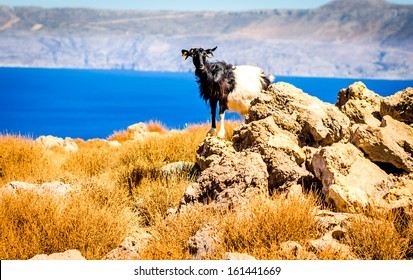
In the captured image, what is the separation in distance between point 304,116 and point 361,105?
1.18 m

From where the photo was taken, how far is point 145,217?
8.02 m

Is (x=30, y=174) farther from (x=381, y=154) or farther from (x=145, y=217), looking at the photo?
(x=381, y=154)

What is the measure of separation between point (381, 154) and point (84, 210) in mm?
3474

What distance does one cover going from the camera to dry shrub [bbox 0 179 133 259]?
6.28 m

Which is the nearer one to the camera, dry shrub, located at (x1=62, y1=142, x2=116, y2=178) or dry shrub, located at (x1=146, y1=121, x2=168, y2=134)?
dry shrub, located at (x1=62, y1=142, x2=116, y2=178)

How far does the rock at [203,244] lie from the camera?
5.68m

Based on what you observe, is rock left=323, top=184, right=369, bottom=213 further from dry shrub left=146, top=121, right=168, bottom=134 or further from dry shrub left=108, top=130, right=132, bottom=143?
dry shrub left=146, top=121, right=168, bottom=134

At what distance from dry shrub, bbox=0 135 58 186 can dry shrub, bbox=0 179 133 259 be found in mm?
2776

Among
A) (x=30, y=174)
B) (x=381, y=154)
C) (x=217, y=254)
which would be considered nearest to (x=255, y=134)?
(x=381, y=154)

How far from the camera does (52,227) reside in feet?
21.2

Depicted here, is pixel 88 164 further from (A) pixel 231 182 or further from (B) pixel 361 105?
(B) pixel 361 105

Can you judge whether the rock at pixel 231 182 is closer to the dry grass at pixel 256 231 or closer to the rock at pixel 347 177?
the dry grass at pixel 256 231

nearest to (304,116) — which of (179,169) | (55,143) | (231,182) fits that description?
(231,182)

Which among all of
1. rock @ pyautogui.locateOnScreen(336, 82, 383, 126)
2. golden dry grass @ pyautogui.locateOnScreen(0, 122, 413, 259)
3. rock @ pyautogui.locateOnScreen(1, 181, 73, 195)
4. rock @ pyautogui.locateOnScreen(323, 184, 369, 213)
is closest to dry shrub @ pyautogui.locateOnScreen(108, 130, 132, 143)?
golden dry grass @ pyautogui.locateOnScreen(0, 122, 413, 259)
